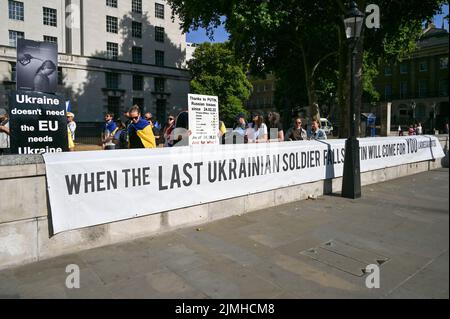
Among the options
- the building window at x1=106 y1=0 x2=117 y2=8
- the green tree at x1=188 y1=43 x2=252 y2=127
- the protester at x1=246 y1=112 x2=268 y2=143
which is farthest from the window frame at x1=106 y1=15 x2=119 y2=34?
the protester at x1=246 y1=112 x2=268 y2=143

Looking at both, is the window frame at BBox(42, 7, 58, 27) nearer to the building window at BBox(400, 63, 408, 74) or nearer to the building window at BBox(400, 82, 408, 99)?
the building window at BBox(400, 63, 408, 74)

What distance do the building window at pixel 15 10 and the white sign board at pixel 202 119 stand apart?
3954 centimetres

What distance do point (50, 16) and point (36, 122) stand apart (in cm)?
4291

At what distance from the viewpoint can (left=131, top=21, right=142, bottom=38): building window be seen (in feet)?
161

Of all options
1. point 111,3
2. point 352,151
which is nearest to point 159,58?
point 111,3

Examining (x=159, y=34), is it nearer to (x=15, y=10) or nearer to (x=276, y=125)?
(x=15, y=10)

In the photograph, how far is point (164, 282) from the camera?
12.8ft

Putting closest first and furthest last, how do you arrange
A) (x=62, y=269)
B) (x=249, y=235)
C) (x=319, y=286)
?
(x=319, y=286) < (x=62, y=269) < (x=249, y=235)

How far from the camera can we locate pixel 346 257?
15.5 feet

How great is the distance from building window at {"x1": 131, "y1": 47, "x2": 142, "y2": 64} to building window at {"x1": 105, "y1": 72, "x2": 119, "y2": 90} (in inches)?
146
